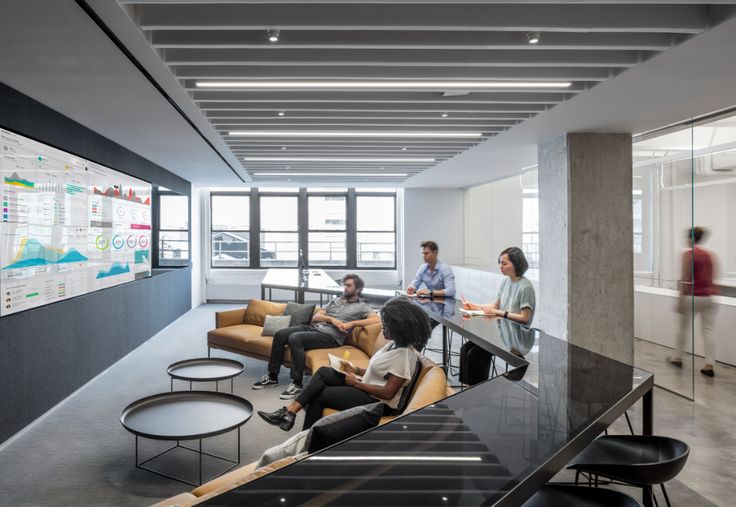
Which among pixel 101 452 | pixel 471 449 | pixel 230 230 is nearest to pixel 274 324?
pixel 101 452

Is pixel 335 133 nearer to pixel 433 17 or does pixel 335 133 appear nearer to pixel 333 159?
pixel 333 159

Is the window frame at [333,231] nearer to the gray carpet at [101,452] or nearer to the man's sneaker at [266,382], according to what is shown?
the gray carpet at [101,452]

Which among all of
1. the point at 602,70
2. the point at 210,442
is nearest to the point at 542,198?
the point at 602,70

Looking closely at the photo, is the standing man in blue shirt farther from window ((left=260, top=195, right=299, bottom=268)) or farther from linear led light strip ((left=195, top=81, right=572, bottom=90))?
window ((left=260, top=195, right=299, bottom=268))

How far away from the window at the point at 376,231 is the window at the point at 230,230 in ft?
9.03

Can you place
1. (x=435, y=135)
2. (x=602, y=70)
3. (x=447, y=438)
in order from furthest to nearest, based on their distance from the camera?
1. (x=435, y=135)
2. (x=602, y=70)
3. (x=447, y=438)

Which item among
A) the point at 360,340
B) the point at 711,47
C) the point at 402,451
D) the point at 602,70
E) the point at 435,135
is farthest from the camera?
the point at 435,135

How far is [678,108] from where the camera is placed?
4.48m

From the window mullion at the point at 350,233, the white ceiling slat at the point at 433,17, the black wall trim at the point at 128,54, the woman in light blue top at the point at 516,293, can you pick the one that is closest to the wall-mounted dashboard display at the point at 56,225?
the black wall trim at the point at 128,54

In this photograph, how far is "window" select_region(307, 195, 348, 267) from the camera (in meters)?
12.2

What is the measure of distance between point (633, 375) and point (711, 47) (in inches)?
85.3

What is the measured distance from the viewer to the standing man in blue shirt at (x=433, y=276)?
5926mm

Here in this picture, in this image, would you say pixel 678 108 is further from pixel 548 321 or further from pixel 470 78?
pixel 548 321

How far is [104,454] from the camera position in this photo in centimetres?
353
